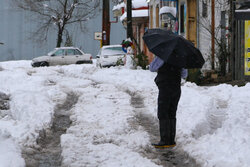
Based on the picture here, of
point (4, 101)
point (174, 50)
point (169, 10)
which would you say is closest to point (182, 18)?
point (169, 10)

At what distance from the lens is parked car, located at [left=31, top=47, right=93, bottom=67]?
32656 mm

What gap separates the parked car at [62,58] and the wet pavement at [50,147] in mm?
23001

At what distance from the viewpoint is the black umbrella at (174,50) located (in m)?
6.48

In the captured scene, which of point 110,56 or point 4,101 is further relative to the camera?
point 110,56

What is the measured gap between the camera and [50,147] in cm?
676

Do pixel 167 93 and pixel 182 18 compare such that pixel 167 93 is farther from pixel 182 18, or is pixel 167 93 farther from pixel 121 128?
pixel 182 18

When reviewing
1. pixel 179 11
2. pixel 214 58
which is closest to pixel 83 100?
pixel 214 58

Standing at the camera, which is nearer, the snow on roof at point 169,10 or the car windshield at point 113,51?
the snow on roof at point 169,10

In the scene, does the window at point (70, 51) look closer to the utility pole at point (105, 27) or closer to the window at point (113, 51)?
the utility pole at point (105, 27)

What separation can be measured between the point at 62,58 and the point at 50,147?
26508mm

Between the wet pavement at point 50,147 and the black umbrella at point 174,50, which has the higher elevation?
the black umbrella at point 174,50

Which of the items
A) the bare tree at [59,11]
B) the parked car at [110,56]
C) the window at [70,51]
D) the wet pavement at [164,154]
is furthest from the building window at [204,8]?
the bare tree at [59,11]

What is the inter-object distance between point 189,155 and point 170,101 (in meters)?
0.97

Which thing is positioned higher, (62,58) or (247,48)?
(247,48)
